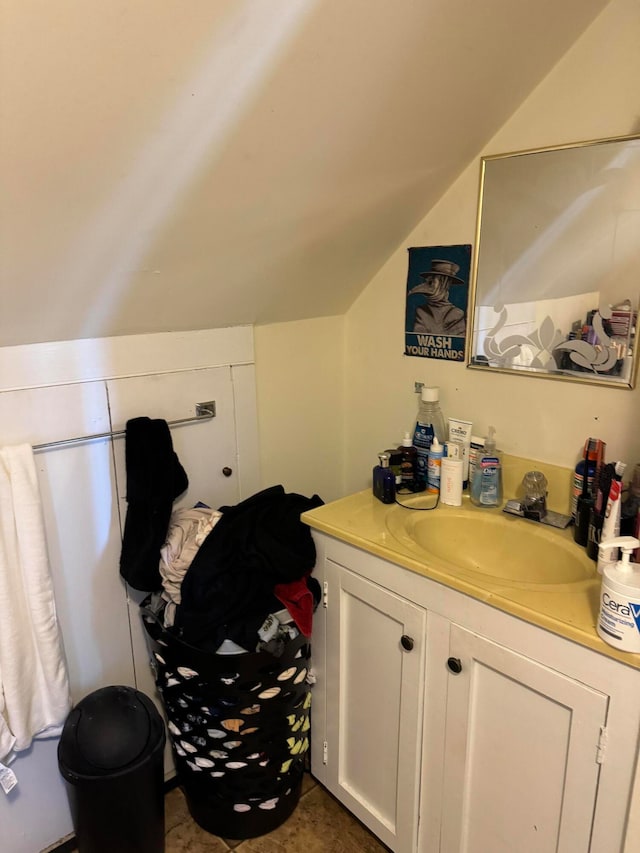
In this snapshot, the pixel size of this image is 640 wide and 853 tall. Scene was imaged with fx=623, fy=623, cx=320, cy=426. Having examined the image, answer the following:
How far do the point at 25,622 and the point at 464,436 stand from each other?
1151 millimetres

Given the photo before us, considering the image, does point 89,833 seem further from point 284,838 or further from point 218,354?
point 218,354

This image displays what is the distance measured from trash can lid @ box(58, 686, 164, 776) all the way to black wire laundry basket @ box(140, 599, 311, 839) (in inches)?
3.3

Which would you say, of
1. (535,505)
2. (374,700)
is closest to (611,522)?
(535,505)

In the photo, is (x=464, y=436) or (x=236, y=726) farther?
(x=464, y=436)

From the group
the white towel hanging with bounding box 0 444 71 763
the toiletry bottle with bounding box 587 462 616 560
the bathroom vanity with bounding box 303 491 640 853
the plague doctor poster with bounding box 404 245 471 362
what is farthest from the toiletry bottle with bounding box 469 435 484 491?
the white towel hanging with bounding box 0 444 71 763

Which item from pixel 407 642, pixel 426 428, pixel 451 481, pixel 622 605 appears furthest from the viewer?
pixel 426 428

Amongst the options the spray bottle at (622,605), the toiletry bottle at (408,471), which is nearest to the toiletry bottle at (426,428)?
the toiletry bottle at (408,471)

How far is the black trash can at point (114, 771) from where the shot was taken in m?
1.38

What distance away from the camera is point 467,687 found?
1262 mm

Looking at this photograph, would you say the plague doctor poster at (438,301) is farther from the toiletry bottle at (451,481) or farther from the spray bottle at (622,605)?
the spray bottle at (622,605)

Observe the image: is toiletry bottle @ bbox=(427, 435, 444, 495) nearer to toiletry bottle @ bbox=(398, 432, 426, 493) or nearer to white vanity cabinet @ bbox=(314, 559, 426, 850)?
toiletry bottle @ bbox=(398, 432, 426, 493)

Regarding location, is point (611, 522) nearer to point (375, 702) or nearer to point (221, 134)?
point (375, 702)

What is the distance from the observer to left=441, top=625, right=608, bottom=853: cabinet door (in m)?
1.10

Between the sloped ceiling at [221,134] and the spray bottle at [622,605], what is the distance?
93 cm
